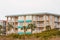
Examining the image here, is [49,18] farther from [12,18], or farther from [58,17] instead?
[12,18]

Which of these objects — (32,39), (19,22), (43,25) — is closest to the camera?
(32,39)

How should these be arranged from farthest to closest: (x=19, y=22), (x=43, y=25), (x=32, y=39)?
1. (x=19, y=22)
2. (x=43, y=25)
3. (x=32, y=39)

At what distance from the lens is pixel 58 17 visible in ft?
185

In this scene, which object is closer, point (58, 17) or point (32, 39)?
point (32, 39)

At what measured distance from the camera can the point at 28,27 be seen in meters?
51.4

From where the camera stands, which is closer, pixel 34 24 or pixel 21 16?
pixel 34 24

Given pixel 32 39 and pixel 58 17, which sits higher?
pixel 32 39

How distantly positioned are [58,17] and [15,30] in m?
11.7

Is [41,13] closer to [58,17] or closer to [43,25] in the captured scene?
[43,25]

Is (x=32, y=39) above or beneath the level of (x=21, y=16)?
above

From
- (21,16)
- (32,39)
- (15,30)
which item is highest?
(32,39)

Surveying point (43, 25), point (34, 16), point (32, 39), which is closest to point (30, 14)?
point (34, 16)

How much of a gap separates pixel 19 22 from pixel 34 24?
4565mm

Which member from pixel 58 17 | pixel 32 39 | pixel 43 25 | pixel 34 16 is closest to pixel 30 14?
pixel 34 16
